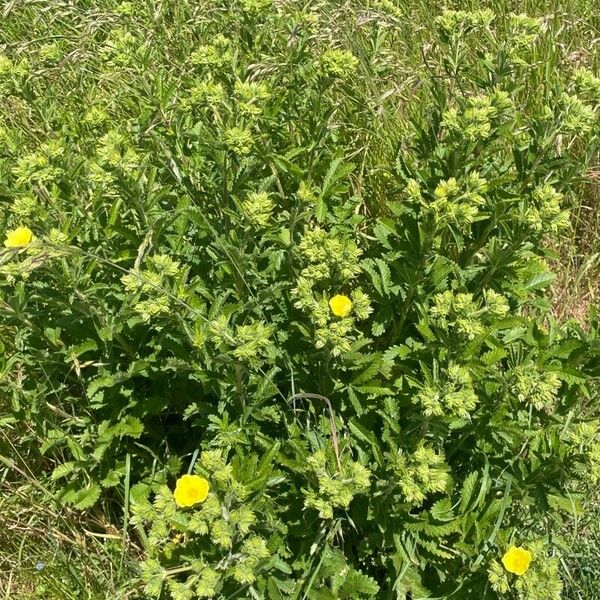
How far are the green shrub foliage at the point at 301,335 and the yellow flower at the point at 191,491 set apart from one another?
0.13 feet

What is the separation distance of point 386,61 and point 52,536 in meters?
2.42

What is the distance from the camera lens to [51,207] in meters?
2.43

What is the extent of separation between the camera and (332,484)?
1.83 meters

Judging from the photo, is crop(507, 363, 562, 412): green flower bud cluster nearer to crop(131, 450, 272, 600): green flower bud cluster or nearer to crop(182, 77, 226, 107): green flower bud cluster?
crop(131, 450, 272, 600): green flower bud cluster

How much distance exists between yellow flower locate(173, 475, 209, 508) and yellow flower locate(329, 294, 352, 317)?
0.61 meters

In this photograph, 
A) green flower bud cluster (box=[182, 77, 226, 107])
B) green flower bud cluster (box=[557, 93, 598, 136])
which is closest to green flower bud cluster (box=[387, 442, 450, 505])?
green flower bud cluster (box=[557, 93, 598, 136])

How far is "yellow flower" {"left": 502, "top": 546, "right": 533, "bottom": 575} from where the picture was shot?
1.88m

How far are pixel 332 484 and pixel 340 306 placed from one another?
19.2 inches

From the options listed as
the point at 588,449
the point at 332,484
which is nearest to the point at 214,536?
the point at 332,484

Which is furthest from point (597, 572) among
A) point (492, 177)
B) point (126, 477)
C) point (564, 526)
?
point (126, 477)

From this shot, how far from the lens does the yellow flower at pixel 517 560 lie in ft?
6.17

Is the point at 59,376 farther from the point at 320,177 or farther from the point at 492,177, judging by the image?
the point at 492,177

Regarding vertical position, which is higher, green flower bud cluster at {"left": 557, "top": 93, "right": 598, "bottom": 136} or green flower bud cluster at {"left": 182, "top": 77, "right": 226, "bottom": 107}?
green flower bud cluster at {"left": 182, "top": 77, "right": 226, "bottom": 107}

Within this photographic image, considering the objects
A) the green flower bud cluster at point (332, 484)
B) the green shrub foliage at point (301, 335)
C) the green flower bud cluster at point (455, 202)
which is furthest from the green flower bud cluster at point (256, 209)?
the green flower bud cluster at point (332, 484)
